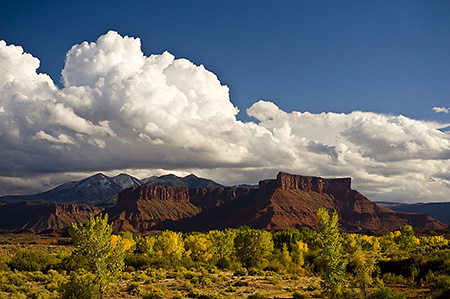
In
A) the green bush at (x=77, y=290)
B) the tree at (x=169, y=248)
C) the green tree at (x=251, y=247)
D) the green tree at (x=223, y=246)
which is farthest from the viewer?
the green tree at (x=223, y=246)

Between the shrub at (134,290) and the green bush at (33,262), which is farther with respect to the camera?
the green bush at (33,262)

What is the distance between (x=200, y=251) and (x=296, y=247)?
61.2ft

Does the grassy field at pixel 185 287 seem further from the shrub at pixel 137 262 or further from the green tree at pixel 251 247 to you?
the green tree at pixel 251 247

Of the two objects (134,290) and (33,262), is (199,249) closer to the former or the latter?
(33,262)

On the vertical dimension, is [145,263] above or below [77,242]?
below

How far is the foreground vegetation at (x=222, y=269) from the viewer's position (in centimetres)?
2493

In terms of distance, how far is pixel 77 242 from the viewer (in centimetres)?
2370

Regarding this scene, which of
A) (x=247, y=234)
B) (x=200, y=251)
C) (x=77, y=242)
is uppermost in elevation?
(x=77, y=242)

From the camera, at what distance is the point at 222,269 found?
5562 cm

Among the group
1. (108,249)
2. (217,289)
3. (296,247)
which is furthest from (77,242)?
(296,247)

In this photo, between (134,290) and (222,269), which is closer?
(134,290)

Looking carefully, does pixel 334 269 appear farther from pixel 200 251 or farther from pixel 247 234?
pixel 200 251

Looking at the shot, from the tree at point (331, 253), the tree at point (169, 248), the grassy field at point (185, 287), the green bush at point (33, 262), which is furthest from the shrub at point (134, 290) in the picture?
the tree at point (169, 248)

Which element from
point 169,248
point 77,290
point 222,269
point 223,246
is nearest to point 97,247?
point 77,290
